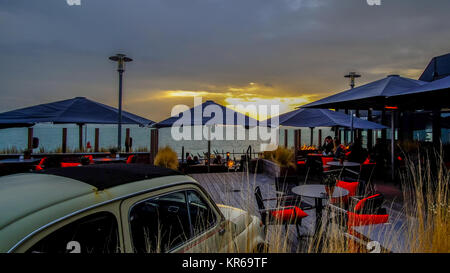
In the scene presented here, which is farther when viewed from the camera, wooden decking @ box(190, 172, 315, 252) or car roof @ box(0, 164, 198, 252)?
wooden decking @ box(190, 172, 315, 252)

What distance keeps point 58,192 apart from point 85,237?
33 centimetres

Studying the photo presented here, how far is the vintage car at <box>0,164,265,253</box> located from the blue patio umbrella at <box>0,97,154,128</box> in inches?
272

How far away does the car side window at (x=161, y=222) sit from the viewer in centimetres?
147

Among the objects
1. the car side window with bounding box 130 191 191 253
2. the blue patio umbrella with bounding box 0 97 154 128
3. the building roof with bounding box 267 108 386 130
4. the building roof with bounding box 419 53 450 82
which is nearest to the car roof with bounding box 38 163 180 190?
the car side window with bounding box 130 191 191 253

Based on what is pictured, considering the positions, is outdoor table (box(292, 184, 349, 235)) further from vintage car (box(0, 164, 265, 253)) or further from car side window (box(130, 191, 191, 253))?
car side window (box(130, 191, 191, 253))

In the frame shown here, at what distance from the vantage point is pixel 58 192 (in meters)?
1.34

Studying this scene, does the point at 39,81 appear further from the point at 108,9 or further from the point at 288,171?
the point at 288,171

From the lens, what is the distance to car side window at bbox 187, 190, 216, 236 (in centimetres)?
190

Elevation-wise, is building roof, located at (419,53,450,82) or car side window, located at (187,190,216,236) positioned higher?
building roof, located at (419,53,450,82)

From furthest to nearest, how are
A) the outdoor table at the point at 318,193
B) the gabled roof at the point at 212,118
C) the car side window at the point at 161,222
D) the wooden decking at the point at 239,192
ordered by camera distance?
1. the gabled roof at the point at 212,118
2. the wooden decking at the point at 239,192
3. the outdoor table at the point at 318,193
4. the car side window at the point at 161,222

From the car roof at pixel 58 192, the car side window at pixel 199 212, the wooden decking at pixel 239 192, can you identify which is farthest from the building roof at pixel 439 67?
the car roof at pixel 58 192

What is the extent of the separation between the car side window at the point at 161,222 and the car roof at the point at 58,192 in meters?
0.14

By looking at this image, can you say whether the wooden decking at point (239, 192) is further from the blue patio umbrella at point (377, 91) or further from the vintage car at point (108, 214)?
the blue patio umbrella at point (377, 91)
